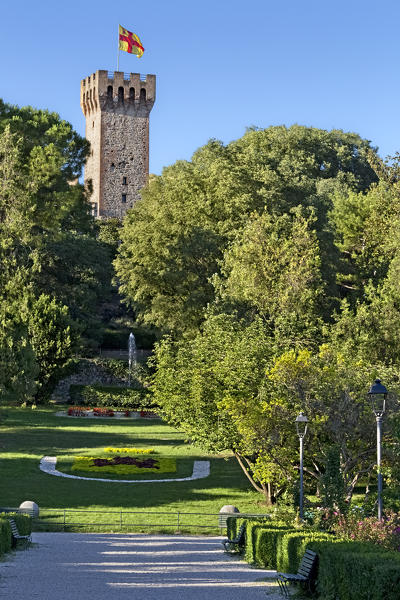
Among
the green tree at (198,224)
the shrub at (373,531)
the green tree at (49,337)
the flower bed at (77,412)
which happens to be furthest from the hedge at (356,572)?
the green tree at (49,337)

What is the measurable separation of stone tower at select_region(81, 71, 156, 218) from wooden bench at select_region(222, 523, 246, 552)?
70.5m

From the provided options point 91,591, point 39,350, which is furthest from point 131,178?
point 91,591

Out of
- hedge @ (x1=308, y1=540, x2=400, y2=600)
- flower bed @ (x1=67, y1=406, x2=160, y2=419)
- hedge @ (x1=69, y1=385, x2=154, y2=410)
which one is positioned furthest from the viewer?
hedge @ (x1=69, y1=385, x2=154, y2=410)

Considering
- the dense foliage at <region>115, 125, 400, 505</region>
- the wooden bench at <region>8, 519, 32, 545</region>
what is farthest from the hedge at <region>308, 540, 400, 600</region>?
the wooden bench at <region>8, 519, 32, 545</region>

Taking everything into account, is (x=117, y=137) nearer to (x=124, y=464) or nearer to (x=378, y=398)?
(x=124, y=464)

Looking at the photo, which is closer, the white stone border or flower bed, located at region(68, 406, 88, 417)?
the white stone border

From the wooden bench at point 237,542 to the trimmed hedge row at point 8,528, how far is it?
484 centimetres

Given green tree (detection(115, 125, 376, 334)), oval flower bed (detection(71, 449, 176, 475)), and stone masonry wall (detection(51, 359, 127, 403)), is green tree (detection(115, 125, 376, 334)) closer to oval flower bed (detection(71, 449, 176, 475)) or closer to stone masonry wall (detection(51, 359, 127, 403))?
stone masonry wall (detection(51, 359, 127, 403))

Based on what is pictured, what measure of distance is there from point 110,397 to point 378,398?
39.6m

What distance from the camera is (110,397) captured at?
5600 cm

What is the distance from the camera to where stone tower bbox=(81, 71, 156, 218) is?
91625 millimetres

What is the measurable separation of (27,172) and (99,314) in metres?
19.9

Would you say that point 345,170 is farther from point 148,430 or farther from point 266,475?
point 266,475

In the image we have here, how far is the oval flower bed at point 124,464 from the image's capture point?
35000mm
